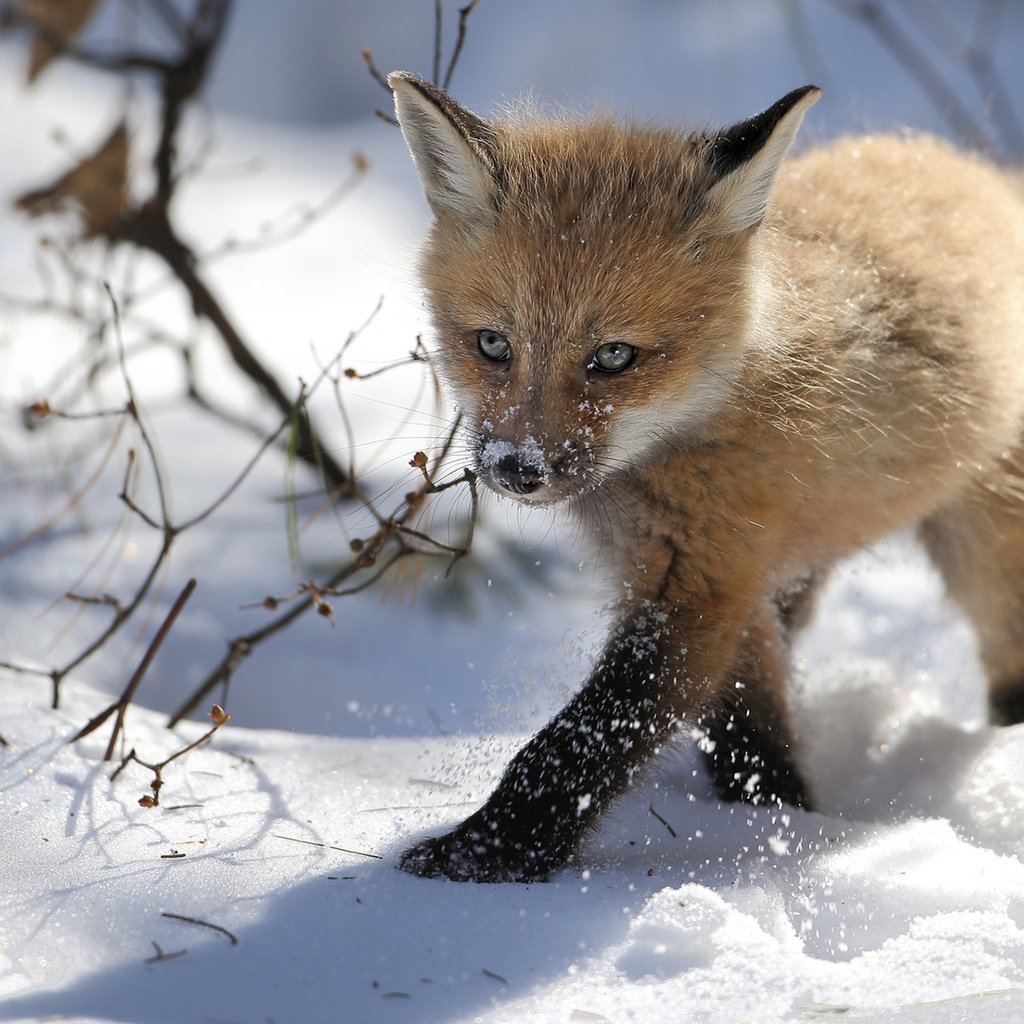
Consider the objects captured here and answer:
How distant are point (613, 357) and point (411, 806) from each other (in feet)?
3.09

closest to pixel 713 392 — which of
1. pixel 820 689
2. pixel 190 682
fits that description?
pixel 820 689

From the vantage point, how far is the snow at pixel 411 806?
60.0 inches

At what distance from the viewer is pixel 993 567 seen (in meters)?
2.72

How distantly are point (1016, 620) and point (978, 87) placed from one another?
5.06 meters

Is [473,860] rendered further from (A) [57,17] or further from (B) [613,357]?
(A) [57,17]

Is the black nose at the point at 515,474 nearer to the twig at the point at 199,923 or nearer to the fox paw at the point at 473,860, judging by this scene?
the fox paw at the point at 473,860

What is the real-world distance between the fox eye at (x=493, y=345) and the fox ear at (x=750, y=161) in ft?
1.42

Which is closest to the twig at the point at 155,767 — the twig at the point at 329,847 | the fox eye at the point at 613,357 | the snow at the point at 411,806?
the snow at the point at 411,806

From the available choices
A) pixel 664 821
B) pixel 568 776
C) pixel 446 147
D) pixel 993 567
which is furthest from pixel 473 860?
pixel 993 567

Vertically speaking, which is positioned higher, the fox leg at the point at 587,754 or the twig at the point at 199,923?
the fox leg at the point at 587,754

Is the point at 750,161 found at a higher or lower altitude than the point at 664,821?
higher

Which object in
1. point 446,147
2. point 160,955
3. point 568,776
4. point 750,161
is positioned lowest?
point 160,955

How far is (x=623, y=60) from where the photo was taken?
7242mm

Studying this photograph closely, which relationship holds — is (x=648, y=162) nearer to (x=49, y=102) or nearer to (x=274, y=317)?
(x=274, y=317)
